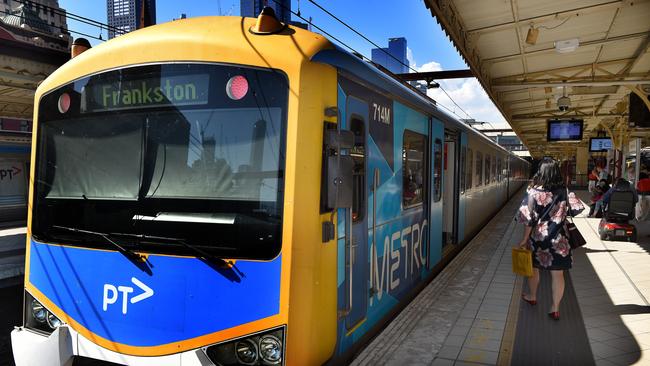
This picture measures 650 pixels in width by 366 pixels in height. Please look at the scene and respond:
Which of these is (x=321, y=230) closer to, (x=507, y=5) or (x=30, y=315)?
(x=30, y=315)

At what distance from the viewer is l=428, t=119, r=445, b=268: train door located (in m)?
5.96

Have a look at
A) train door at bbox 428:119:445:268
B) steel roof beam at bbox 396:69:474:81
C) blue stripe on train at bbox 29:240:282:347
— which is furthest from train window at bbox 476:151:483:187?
blue stripe on train at bbox 29:240:282:347

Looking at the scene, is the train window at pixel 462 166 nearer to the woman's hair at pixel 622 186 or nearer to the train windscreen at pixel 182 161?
the woman's hair at pixel 622 186

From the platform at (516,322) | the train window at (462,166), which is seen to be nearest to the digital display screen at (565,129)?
the platform at (516,322)

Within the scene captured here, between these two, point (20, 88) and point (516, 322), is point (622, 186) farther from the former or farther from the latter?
point (20, 88)

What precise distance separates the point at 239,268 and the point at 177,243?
40 centimetres

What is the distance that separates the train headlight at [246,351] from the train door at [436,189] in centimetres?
367

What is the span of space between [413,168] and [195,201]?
295 cm

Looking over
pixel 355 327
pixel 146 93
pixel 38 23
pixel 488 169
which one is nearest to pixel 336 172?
pixel 146 93

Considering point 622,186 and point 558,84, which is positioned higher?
point 558,84

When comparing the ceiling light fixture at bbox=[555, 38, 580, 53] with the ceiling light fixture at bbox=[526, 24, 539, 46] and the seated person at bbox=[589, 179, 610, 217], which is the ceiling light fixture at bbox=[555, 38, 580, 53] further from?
the seated person at bbox=[589, 179, 610, 217]

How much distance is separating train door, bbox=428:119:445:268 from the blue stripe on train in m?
3.63

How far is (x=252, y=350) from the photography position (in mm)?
2652

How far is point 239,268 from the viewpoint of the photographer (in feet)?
8.73
